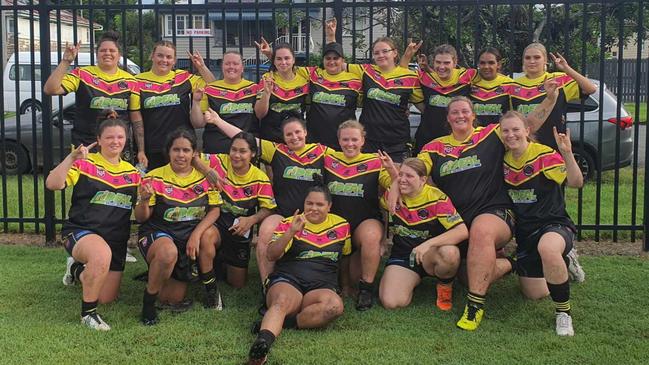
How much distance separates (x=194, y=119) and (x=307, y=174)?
3.85ft

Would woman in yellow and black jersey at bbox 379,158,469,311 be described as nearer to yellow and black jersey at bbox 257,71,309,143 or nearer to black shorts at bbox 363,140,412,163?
black shorts at bbox 363,140,412,163

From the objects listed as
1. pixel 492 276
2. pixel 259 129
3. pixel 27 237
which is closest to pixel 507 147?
pixel 492 276

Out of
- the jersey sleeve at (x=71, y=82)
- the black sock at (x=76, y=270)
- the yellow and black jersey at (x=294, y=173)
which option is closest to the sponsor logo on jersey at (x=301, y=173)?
the yellow and black jersey at (x=294, y=173)

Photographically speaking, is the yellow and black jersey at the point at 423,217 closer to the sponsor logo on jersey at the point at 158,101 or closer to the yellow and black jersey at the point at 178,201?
the yellow and black jersey at the point at 178,201

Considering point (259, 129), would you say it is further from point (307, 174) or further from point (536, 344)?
point (536, 344)

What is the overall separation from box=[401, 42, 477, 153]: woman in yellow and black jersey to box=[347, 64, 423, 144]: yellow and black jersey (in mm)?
94

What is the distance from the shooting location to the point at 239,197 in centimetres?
492

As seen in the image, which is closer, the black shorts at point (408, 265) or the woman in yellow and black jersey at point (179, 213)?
the woman in yellow and black jersey at point (179, 213)

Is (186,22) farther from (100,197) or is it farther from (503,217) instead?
(503,217)

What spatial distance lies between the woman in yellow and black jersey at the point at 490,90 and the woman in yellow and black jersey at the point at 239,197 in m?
1.88

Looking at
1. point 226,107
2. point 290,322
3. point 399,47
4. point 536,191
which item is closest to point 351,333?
point 290,322

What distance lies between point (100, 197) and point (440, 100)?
2.80 m

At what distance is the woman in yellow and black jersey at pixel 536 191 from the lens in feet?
14.4

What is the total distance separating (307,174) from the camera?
16.4 ft
